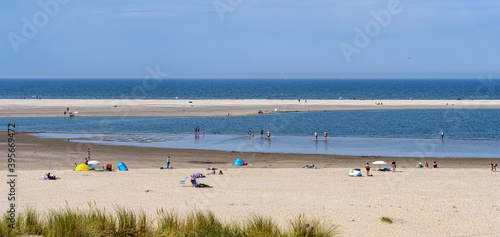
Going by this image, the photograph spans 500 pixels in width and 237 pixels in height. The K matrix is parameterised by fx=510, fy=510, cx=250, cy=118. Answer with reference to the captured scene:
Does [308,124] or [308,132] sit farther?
[308,124]

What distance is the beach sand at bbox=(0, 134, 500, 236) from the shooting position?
19562 millimetres

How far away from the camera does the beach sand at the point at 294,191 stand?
19.6 metres

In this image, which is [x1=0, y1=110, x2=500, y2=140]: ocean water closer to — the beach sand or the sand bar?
the sand bar

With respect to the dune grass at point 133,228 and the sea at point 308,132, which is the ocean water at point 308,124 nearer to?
the sea at point 308,132

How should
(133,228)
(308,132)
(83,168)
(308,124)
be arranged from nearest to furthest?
(133,228), (83,168), (308,132), (308,124)

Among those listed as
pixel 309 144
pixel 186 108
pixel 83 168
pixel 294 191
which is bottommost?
pixel 294 191

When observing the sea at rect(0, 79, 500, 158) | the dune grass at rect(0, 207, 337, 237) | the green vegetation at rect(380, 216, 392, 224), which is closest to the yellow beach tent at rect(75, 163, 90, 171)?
the sea at rect(0, 79, 500, 158)

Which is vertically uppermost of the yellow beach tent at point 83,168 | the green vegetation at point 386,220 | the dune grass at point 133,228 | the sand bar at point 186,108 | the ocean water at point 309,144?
the sand bar at point 186,108

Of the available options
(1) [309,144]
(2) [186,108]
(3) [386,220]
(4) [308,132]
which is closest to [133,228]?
(3) [386,220]

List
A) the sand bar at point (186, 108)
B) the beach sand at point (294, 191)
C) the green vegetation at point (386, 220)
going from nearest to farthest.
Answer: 1. the green vegetation at point (386, 220)
2. the beach sand at point (294, 191)
3. the sand bar at point (186, 108)

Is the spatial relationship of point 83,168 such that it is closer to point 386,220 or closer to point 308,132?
point 386,220

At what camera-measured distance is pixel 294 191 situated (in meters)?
25.5

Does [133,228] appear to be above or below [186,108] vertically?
below

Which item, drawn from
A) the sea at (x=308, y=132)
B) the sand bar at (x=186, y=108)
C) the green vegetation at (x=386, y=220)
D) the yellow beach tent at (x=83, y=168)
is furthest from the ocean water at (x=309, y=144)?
the sand bar at (x=186, y=108)
